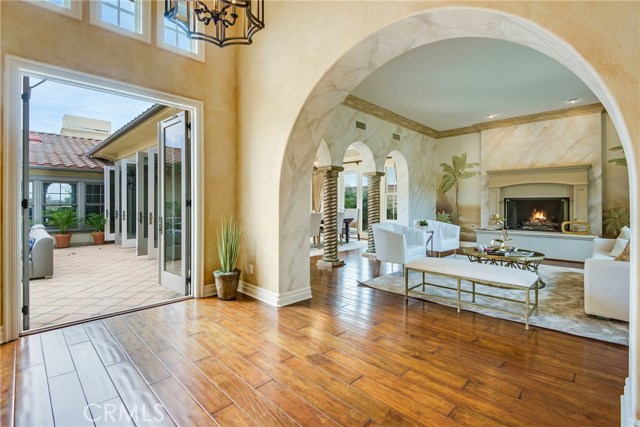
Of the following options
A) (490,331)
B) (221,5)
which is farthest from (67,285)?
(490,331)

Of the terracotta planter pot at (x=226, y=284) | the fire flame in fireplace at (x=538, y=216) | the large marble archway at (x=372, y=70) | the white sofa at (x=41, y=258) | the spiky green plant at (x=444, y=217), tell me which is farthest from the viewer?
the spiky green plant at (x=444, y=217)

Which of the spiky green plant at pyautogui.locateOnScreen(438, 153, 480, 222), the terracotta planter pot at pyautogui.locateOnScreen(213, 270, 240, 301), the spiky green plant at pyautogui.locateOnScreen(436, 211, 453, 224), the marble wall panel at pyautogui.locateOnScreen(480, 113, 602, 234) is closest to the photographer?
the terracotta planter pot at pyautogui.locateOnScreen(213, 270, 240, 301)

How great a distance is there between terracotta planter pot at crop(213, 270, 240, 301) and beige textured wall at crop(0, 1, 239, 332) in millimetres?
283

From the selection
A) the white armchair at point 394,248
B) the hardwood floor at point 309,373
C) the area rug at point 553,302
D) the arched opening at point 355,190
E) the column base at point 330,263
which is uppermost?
the arched opening at point 355,190

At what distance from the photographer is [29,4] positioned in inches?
107

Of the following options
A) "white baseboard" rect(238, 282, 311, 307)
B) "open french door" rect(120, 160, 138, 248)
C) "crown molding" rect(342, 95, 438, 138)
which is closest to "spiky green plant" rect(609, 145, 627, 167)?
"crown molding" rect(342, 95, 438, 138)

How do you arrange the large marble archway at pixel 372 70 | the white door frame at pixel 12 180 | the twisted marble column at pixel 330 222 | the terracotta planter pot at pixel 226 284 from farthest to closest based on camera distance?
the twisted marble column at pixel 330 222 < the terracotta planter pot at pixel 226 284 < the white door frame at pixel 12 180 < the large marble archway at pixel 372 70

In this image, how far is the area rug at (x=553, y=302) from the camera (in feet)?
9.59

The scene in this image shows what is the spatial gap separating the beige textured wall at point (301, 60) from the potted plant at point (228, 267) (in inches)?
8.2

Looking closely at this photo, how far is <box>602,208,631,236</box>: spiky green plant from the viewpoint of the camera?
260 inches

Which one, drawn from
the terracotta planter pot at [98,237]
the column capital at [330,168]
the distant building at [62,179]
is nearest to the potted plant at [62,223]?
the distant building at [62,179]

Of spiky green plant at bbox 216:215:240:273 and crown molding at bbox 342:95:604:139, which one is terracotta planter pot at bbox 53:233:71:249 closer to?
spiky green plant at bbox 216:215:240:273

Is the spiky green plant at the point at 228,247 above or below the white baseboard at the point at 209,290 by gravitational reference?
above

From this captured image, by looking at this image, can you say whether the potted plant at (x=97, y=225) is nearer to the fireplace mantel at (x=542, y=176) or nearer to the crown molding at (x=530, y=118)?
the crown molding at (x=530, y=118)
